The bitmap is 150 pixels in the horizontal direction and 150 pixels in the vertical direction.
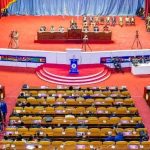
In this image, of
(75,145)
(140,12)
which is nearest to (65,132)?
(75,145)

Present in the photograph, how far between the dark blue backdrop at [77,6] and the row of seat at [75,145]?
23792 mm

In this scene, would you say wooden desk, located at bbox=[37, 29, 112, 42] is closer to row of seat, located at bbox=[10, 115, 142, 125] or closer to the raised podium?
the raised podium

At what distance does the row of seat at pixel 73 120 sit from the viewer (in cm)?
1827

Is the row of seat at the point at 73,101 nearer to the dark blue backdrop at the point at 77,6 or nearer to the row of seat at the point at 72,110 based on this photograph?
the row of seat at the point at 72,110

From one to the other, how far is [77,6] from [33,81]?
1514 centimetres

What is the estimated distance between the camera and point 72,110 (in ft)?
63.8

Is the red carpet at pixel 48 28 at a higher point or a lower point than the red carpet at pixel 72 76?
higher

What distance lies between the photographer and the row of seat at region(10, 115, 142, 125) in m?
18.3

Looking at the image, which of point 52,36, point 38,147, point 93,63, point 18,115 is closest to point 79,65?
point 93,63

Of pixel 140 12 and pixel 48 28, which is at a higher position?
pixel 140 12

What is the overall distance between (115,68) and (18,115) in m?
9.71

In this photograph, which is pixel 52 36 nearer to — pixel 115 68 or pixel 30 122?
pixel 115 68

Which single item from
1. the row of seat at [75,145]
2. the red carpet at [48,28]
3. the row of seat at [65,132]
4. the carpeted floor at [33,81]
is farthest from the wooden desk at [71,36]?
the row of seat at [75,145]

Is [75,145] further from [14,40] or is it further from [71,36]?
[71,36]
